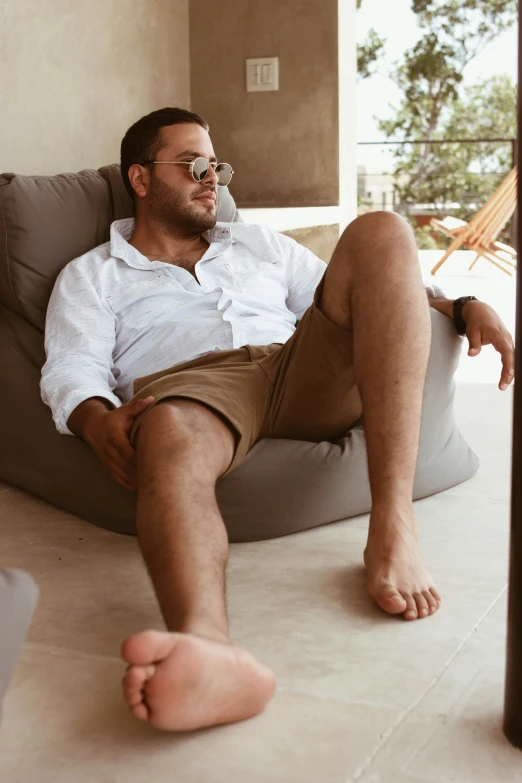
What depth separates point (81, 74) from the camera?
3.30 m

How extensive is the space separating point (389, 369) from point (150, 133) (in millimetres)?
1153

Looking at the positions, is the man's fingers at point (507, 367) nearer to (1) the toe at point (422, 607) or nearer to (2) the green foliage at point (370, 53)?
(1) the toe at point (422, 607)

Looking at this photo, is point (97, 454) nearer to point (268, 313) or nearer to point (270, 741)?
point (268, 313)

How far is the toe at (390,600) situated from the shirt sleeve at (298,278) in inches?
41.1

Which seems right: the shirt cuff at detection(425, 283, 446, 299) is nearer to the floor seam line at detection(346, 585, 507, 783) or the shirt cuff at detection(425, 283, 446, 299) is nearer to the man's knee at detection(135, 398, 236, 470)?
the man's knee at detection(135, 398, 236, 470)

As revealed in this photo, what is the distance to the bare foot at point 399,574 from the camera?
1659mm

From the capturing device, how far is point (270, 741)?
4.22 feet

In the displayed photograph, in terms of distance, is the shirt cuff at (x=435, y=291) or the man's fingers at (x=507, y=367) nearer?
the man's fingers at (x=507, y=367)

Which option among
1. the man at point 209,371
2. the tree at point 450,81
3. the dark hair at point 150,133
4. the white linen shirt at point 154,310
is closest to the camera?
the man at point 209,371

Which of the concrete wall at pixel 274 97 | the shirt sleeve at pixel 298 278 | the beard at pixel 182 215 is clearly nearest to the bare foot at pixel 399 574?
the shirt sleeve at pixel 298 278

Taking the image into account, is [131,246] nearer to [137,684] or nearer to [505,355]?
[505,355]

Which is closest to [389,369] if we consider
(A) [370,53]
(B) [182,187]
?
(B) [182,187]

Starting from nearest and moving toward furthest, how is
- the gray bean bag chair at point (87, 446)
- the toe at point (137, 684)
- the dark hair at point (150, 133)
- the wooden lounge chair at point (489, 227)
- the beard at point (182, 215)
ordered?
the toe at point (137, 684) < the gray bean bag chair at point (87, 446) < the beard at point (182, 215) < the dark hair at point (150, 133) < the wooden lounge chair at point (489, 227)

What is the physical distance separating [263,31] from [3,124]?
1314 millimetres
